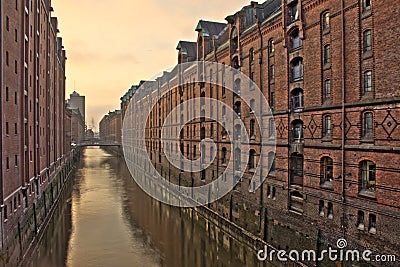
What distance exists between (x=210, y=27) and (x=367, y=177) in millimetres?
21324

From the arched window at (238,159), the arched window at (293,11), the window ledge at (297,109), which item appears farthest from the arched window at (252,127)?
the arched window at (293,11)

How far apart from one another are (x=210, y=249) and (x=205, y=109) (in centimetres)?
1255

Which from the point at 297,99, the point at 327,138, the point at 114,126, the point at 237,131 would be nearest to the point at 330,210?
the point at 327,138

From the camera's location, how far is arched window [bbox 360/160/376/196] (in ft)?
40.8

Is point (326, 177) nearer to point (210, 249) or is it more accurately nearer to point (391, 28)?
point (391, 28)

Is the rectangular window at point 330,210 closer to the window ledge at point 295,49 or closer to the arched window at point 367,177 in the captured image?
the arched window at point 367,177

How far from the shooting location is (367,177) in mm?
12648

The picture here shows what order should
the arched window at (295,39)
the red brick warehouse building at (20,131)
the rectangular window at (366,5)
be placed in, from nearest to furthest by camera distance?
the rectangular window at (366,5), the red brick warehouse building at (20,131), the arched window at (295,39)

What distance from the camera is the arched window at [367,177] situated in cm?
1243

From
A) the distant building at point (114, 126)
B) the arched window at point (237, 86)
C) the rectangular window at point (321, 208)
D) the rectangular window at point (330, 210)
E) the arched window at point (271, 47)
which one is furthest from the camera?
the distant building at point (114, 126)

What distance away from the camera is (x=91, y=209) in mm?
30953

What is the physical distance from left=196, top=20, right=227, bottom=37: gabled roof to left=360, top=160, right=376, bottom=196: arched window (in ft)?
65.4

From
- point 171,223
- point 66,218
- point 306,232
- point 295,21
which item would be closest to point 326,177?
point 306,232

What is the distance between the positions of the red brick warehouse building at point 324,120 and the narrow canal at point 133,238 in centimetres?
219
